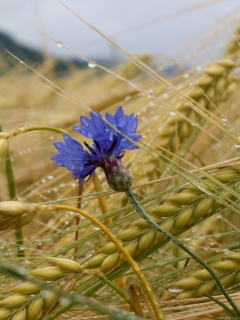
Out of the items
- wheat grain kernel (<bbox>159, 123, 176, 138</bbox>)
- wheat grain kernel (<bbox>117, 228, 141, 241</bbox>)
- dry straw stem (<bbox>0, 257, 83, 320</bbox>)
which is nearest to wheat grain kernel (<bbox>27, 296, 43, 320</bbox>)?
dry straw stem (<bbox>0, 257, 83, 320</bbox>)

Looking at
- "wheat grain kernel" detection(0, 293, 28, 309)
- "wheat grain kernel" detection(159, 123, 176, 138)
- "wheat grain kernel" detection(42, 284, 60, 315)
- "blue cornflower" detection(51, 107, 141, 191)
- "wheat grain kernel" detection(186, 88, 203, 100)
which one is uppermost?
"wheat grain kernel" detection(186, 88, 203, 100)

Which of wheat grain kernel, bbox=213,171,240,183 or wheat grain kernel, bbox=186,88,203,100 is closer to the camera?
wheat grain kernel, bbox=213,171,240,183

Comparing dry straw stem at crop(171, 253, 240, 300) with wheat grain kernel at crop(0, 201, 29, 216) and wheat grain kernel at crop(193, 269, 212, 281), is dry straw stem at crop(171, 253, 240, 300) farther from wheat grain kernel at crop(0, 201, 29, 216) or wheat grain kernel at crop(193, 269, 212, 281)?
wheat grain kernel at crop(0, 201, 29, 216)

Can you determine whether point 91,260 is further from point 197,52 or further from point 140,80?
point 140,80

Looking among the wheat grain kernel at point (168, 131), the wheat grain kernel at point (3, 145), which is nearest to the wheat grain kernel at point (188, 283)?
the wheat grain kernel at point (3, 145)

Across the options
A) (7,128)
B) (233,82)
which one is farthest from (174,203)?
(7,128)

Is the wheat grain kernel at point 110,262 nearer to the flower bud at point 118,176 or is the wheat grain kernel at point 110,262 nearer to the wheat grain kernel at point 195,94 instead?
the flower bud at point 118,176
